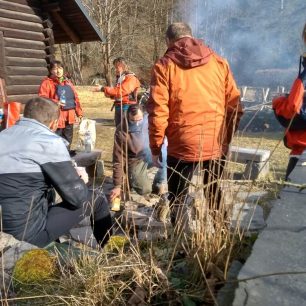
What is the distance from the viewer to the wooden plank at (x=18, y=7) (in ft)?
26.1

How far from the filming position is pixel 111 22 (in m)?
30.2

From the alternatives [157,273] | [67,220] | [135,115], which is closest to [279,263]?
[157,273]

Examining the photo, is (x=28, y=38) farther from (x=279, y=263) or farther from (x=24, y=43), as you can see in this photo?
(x=279, y=263)

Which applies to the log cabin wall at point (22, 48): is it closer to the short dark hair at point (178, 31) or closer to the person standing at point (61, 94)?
the person standing at point (61, 94)

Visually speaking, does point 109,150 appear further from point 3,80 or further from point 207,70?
point 207,70

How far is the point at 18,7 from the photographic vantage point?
27.1 feet

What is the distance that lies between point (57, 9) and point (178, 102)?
6888mm

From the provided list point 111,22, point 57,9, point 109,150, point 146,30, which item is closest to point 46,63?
point 57,9

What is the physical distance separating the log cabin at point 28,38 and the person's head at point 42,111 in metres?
5.27

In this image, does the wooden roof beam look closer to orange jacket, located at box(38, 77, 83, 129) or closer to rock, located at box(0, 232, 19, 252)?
orange jacket, located at box(38, 77, 83, 129)

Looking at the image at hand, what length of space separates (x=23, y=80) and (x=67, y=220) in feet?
21.0

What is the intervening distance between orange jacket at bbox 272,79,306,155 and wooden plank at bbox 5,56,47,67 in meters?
6.77

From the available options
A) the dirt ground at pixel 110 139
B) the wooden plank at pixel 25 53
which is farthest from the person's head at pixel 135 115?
the wooden plank at pixel 25 53

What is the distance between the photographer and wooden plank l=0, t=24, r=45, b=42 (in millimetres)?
8022
